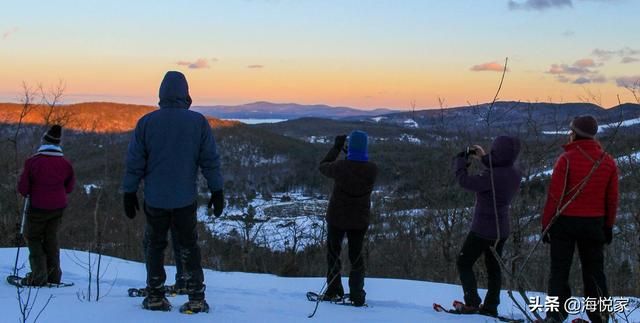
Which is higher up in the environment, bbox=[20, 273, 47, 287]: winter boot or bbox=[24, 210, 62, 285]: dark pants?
bbox=[24, 210, 62, 285]: dark pants

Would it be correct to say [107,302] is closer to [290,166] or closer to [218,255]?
[218,255]

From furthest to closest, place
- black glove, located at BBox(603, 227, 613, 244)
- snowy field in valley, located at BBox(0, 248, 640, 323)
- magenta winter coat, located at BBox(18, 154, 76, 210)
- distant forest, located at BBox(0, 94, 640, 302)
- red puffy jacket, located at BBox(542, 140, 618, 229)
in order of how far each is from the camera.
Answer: distant forest, located at BBox(0, 94, 640, 302)
magenta winter coat, located at BBox(18, 154, 76, 210)
black glove, located at BBox(603, 227, 613, 244)
red puffy jacket, located at BBox(542, 140, 618, 229)
snowy field in valley, located at BBox(0, 248, 640, 323)

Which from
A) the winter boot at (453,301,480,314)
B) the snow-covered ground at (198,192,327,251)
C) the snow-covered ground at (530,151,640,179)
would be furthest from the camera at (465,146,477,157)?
the snow-covered ground at (198,192,327,251)

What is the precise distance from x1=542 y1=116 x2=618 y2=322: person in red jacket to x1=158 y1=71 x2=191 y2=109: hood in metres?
2.96

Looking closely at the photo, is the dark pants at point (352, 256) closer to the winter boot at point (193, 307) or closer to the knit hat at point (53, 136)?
the winter boot at point (193, 307)

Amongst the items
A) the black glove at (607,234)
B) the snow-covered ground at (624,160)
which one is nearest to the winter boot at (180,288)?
the black glove at (607,234)

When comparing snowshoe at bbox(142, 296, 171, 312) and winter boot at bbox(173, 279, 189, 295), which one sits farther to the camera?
winter boot at bbox(173, 279, 189, 295)

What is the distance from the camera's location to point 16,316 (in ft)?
13.2

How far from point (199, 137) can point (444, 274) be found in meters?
7.89

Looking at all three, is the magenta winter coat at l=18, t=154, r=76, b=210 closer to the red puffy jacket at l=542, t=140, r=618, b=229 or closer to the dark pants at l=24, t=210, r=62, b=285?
the dark pants at l=24, t=210, r=62, b=285

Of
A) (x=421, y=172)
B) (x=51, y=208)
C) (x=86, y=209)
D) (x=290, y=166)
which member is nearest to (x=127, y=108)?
(x=290, y=166)

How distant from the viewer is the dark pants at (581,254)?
439 cm

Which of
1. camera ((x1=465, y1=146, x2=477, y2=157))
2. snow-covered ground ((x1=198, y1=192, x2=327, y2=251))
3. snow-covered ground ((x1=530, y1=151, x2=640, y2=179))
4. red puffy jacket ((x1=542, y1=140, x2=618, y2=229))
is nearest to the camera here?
red puffy jacket ((x1=542, y1=140, x2=618, y2=229))

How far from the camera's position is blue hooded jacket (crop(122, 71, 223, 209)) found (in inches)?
164
